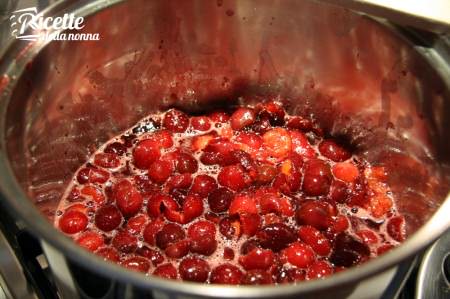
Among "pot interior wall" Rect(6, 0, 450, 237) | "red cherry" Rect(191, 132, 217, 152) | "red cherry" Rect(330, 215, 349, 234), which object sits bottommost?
"red cherry" Rect(330, 215, 349, 234)

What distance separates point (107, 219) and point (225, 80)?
0.52 m

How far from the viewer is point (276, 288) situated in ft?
2.17

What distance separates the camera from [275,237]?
110 centimetres

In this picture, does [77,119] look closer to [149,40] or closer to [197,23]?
[149,40]

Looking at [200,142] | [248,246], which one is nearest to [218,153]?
[200,142]

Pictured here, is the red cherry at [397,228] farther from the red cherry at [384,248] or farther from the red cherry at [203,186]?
the red cherry at [203,186]

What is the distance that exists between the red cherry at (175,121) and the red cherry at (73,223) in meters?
0.35

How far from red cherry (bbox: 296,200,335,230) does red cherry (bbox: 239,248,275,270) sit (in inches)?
5.4

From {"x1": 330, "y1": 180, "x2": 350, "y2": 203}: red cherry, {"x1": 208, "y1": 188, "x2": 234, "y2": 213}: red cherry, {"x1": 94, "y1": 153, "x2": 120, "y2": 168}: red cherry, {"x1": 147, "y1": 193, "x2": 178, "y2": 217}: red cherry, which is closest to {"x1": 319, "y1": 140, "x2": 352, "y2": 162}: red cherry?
{"x1": 330, "y1": 180, "x2": 350, "y2": 203}: red cherry

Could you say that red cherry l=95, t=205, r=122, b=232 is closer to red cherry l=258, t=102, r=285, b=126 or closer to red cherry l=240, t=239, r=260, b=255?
red cherry l=240, t=239, r=260, b=255

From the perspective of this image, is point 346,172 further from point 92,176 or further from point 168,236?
point 92,176

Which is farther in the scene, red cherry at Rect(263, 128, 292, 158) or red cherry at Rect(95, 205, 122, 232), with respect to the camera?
red cherry at Rect(263, 128, 292, 158)

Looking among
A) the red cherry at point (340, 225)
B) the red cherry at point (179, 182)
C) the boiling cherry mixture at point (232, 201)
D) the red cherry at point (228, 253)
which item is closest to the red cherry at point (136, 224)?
the boiling cherry mixture at point (232, 201)

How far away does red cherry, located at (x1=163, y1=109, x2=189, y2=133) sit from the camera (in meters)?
1.40
